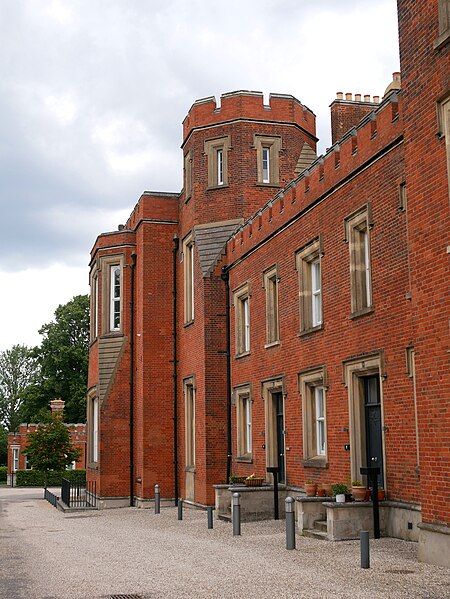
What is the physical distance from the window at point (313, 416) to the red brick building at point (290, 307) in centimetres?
5

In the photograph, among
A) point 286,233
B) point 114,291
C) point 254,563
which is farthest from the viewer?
point 114,291

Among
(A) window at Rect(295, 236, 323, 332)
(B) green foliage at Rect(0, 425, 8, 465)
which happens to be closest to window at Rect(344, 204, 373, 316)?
(A) window at Rect(295, 236, 323, 332)

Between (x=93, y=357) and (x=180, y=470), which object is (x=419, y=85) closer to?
(x=180, y=470)

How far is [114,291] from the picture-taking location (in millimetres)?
29719

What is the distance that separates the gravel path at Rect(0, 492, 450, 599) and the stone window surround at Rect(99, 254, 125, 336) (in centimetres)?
1130

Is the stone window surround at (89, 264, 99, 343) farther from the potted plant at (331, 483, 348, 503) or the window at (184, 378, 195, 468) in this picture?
the potted plant at (331, 483, 348, 503)

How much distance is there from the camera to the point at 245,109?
2536cm

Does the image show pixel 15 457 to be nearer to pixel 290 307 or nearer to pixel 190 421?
pixel 190 421

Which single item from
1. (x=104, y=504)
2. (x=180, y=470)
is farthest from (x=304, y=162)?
(x=104, y=504)

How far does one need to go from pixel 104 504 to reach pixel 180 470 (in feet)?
9.98

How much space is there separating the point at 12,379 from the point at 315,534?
261ft

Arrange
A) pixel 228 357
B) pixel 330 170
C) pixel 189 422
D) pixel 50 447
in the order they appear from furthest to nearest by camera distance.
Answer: pixel 50 447, pixel 189 422, pixel 228 357, pixel 330 170

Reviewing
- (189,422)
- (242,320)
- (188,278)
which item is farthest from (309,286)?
(189,422)

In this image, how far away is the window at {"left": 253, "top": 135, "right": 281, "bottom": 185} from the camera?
2533 cm
